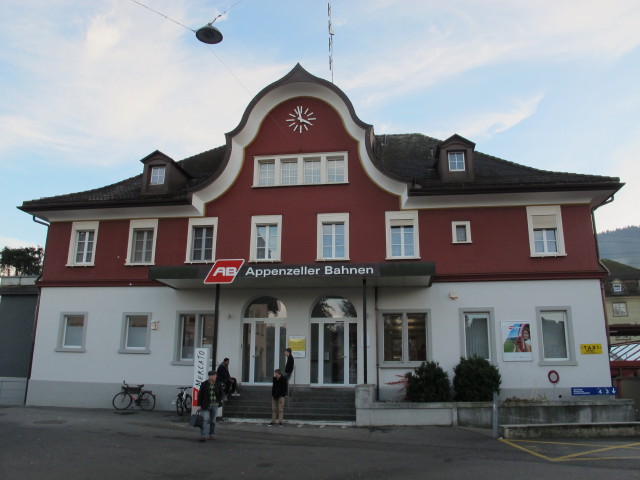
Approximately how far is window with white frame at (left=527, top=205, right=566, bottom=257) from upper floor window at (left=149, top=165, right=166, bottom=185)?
1328 cm

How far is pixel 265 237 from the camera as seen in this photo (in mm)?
18047

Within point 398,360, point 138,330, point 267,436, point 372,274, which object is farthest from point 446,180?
point 138,330

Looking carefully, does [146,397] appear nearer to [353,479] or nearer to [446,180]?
[353,479]

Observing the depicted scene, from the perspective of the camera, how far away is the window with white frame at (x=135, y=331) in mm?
17812

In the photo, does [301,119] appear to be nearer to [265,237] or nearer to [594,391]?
[265,237]

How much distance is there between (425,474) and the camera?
848cm

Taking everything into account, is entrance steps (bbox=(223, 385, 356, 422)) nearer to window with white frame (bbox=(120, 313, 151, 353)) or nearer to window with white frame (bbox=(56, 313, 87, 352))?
window with white frame (bbox=(120, 313, 151, 353))

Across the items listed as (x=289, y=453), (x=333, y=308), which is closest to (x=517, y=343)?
(x=333, y=308)

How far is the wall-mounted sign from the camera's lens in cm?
1577

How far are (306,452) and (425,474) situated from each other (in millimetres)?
2694

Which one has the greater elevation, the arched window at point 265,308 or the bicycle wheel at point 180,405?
the arched window at point 265,308

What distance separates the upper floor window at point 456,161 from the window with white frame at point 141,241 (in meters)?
10.7

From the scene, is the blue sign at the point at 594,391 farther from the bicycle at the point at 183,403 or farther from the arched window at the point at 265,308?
the bicycle at the point at 183,403

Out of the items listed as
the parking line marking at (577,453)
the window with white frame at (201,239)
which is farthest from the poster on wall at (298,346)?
the parking line marking at (577,453)
